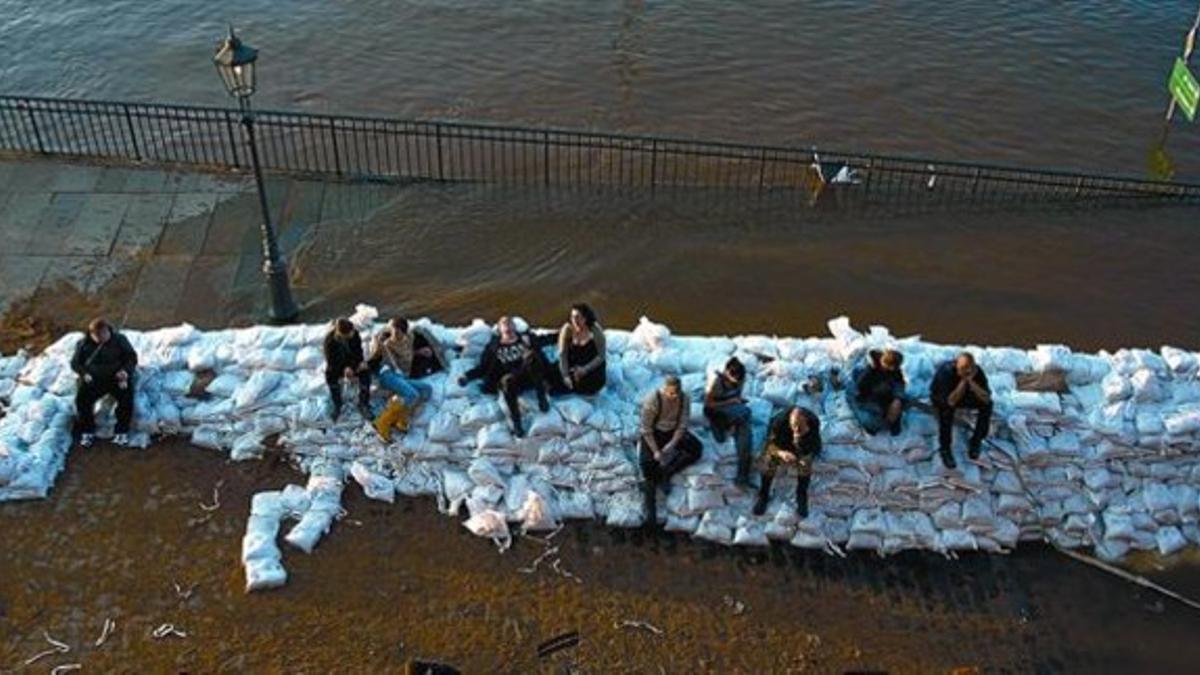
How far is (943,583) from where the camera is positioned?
30.3ft

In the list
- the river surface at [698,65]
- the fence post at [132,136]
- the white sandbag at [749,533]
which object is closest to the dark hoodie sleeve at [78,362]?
the fence post at [132,136]

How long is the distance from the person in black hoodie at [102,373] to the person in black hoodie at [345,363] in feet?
5.28

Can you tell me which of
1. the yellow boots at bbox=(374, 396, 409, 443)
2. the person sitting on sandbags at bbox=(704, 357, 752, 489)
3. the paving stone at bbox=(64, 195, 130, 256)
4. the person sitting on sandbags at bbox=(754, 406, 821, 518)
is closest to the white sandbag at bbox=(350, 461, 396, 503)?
the yellow boots at bbox=(374, 396, 409, 443)

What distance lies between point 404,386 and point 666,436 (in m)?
2.16

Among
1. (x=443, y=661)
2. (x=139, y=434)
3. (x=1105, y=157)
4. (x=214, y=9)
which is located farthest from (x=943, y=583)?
(x=214, y=9)

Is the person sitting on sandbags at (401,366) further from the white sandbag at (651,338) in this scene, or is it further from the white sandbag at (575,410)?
the white sandbag at (651,338)

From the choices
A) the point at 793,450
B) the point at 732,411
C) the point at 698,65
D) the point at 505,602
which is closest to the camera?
the point at 505,602

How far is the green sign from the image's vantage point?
13789mm

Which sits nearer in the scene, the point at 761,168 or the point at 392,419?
the point at 392,419

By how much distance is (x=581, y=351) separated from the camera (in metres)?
9.52

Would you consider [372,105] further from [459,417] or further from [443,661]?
[443,661]

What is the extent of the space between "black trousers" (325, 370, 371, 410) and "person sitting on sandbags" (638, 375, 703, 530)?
2.24 metres

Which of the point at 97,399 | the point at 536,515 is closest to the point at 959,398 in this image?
the point at 536,515

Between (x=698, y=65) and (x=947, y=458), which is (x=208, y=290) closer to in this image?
(x=947, y=458)
